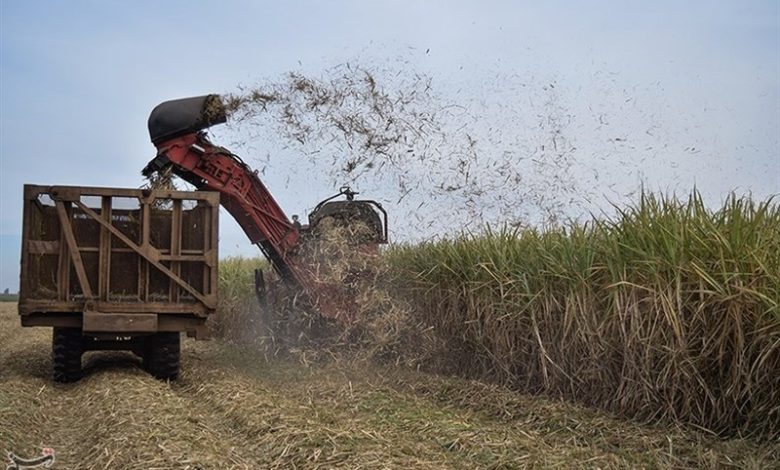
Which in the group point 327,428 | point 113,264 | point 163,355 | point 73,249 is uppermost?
point 73,249

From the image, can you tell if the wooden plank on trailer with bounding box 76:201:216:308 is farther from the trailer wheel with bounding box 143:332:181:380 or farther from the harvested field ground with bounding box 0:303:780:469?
the harvested field ground with bounding box 0:303:780:469

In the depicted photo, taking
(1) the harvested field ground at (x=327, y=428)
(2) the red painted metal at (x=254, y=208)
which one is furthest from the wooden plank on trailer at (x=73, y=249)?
(2) the red painted metal at (x=254, y=208)

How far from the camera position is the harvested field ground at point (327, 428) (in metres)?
5.50

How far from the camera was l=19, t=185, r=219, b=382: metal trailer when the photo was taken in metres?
9.27

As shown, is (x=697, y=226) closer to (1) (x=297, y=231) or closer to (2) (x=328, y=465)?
(2) (x=328, y=465)

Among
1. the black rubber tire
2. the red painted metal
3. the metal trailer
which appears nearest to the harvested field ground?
the black rubber tire

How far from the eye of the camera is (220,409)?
7.85 meters

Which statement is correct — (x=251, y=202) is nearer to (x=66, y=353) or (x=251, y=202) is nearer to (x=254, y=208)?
(x=254, y=208)

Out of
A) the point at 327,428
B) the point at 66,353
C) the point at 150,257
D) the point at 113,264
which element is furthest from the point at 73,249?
the point at 327,428

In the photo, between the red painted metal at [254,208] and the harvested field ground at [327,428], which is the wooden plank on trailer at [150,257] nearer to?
the harvested field ground at [327,428]

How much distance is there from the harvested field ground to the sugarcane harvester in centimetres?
151

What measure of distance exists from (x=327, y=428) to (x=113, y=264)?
451cm

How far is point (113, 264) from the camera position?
954 cm

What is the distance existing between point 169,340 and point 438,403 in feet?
12.4
